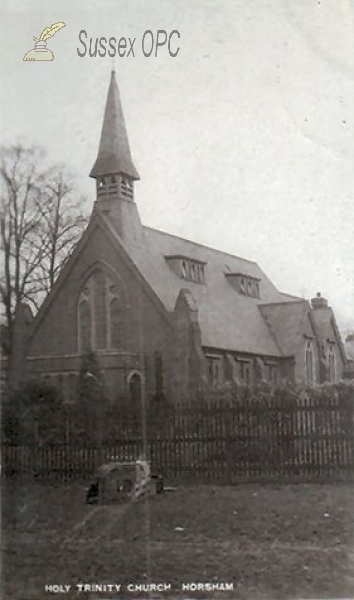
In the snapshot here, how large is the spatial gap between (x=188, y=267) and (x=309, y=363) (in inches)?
49.8

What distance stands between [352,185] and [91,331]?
7.02 ft

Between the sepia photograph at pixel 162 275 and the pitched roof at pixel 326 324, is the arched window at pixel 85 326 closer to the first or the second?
the sepia photograph at pixel 162 275

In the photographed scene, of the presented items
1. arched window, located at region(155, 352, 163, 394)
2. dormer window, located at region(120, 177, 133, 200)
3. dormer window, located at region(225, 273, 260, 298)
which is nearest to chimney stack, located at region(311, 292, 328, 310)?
dormer window, located at region(225, 273, 260, 298)

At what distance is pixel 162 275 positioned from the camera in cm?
575

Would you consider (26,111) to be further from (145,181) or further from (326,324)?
(326,324)

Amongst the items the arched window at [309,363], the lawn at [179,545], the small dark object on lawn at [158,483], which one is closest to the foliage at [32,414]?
the lawn at [179,545]

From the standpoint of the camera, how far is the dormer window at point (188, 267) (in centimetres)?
565

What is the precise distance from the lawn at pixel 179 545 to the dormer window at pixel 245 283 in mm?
1568

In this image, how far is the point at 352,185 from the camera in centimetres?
502

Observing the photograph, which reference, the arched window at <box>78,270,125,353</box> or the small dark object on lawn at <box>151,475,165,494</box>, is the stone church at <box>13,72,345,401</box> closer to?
the arched window at <box>78,270,125,353</box>

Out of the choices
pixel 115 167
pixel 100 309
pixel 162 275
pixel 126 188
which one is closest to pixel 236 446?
pixel 162 275

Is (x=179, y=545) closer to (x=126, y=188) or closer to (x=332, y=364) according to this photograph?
(x=332, y=364)

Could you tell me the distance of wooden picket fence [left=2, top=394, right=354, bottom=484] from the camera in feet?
19.4

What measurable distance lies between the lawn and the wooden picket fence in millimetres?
431
